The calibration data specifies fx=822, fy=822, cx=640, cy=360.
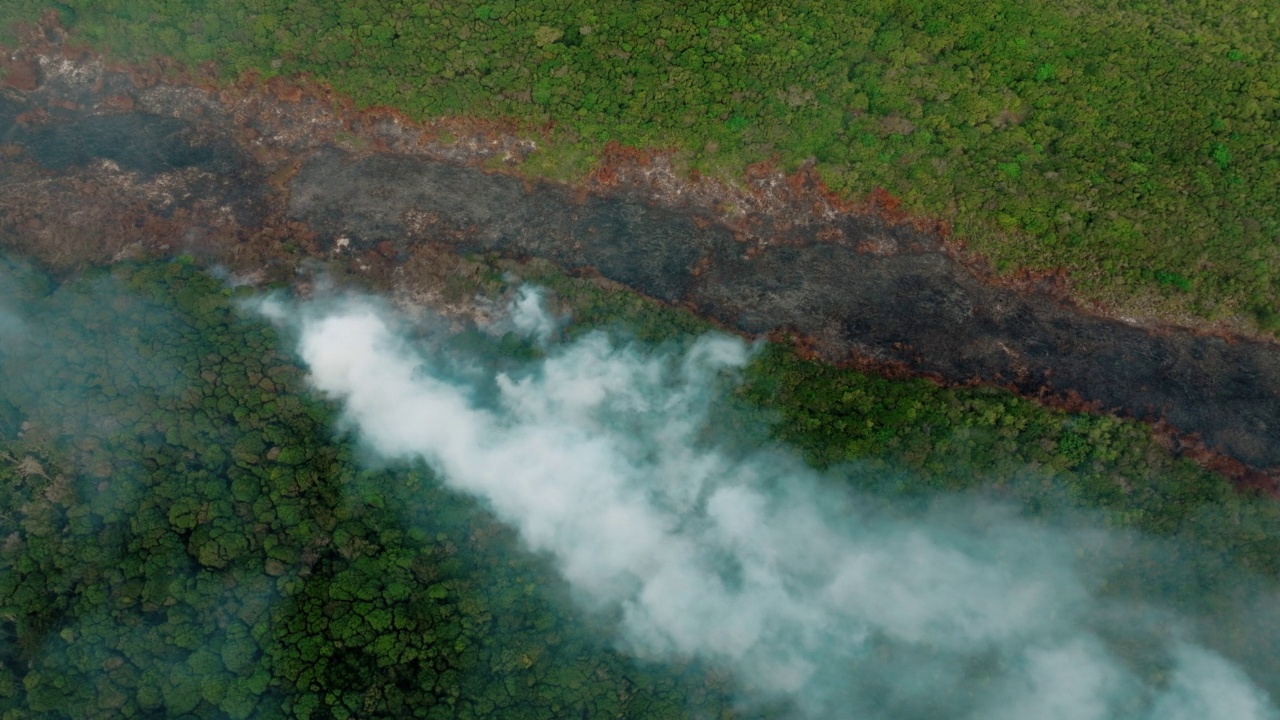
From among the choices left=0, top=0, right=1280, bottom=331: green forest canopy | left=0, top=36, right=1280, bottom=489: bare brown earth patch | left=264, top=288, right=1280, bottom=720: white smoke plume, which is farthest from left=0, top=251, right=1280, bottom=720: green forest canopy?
left=0, top=0, right=1280, bottom=331: green forest canopy

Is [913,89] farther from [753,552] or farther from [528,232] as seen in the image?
[753,552]

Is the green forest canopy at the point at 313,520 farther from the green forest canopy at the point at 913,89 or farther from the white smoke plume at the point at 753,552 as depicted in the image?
the green forest canopy at the point at 913,89

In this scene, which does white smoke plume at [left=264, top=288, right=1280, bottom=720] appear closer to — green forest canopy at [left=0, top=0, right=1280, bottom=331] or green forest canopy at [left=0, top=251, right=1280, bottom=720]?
green forest canopy at [left=0, top=251, right=1280, bottom=720]

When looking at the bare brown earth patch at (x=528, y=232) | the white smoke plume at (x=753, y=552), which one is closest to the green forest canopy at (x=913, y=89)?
the bare brown earth patch at (x=528, y=232)

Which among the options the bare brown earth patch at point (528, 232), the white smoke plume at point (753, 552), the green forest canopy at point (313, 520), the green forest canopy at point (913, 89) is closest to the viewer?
the green forest canopy at point (313, 520)

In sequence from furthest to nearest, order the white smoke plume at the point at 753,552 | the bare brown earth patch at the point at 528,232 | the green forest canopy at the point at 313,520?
the bare brown earth patch at the point at 528,232, the white smoke plume at the point at 753,552, the green forest canopy at the point at 313,520

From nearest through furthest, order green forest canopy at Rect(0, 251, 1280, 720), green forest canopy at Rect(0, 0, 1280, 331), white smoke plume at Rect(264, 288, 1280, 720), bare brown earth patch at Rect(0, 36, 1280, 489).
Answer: green forest canopy at Rect(0, 251, 1280, 720), white smoke plume at Rect(264, 288, 1280, 720), bare brown earth patch at Rect(0, 36, 1280, 489), green forest canopy at Rect(0, 0, 1280, 331)
